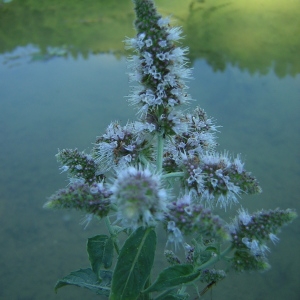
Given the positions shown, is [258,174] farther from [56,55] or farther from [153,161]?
[56,55]

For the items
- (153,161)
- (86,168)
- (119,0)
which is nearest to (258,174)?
(153,161)

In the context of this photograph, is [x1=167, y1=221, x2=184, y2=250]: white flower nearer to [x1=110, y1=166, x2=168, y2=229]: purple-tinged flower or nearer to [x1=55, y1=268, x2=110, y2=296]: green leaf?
[x1=110, y1=166, x2=168, y2=229]: purple-tinged flower

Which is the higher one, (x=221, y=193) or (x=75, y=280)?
(x=221, y=193)

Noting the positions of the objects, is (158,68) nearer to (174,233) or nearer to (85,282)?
(174,233)

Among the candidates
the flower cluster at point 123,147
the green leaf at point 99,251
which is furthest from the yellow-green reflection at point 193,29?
the green leaf at point 99,251

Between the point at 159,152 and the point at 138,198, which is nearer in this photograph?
the point at 138,198

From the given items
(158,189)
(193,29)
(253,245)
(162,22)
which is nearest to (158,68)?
(162,22)
